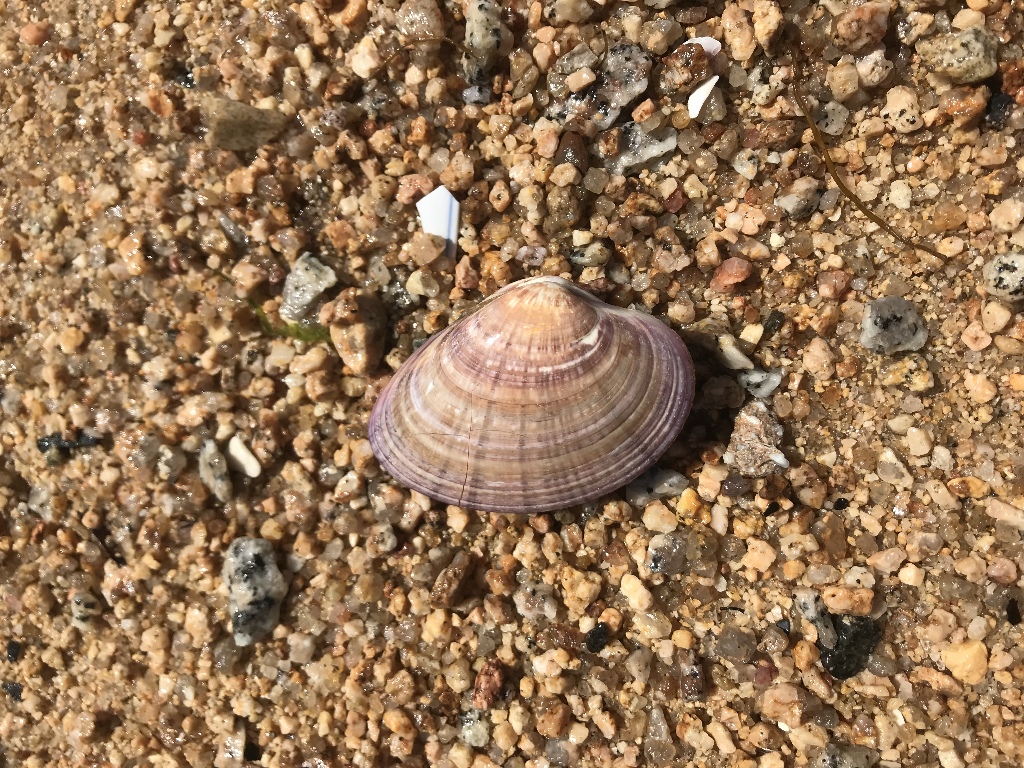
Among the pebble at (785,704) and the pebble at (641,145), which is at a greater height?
the pebble at (641,145)

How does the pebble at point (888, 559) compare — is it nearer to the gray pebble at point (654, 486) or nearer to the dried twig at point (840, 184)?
the gray pebble at point (654, 486)

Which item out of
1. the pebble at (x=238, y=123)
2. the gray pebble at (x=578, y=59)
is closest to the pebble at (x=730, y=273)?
the gray pebble at (x=578, y=59)

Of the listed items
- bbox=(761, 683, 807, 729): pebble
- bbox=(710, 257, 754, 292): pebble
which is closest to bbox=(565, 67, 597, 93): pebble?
bbox=(710, 257, 754, 292): pebble

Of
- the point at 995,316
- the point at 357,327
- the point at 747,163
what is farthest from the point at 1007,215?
the point at 357,327

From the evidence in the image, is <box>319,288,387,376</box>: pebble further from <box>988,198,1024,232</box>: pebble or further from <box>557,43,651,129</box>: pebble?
<box>988,198,1024,232</box>: pebble

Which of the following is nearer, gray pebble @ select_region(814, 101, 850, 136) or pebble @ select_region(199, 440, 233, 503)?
gray pebble @ select_region(814, 101, 850, 136)
